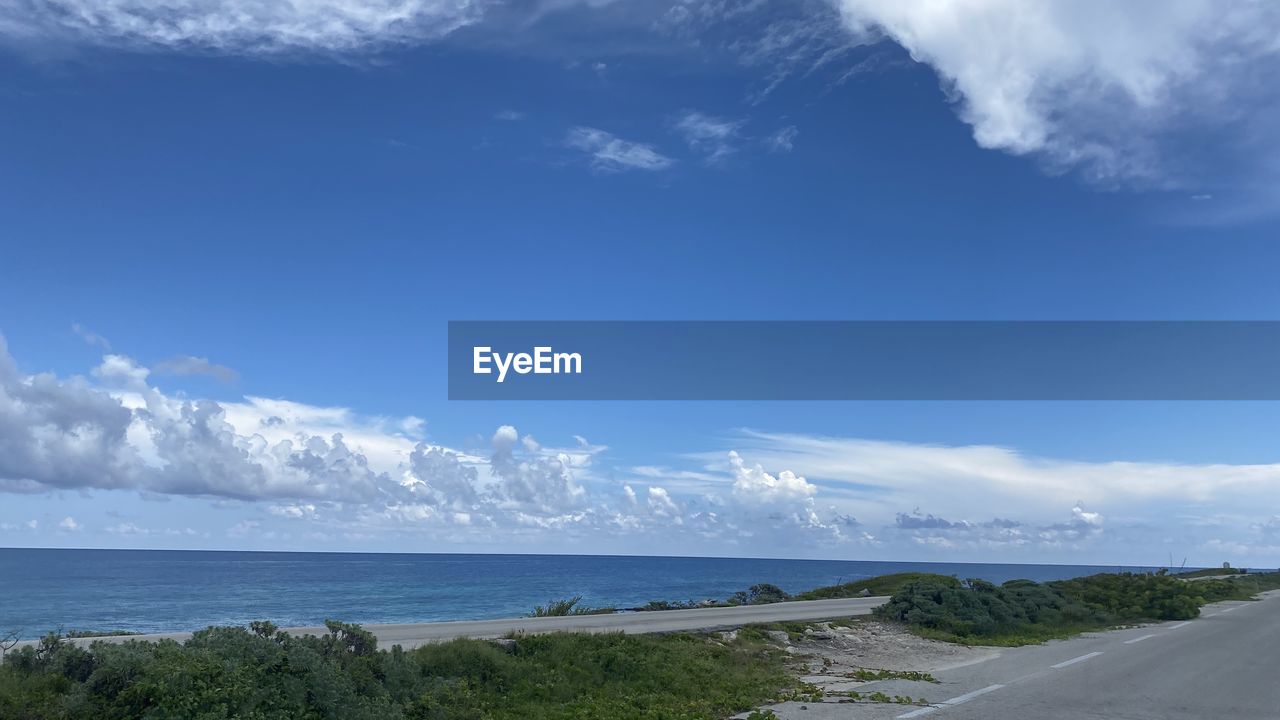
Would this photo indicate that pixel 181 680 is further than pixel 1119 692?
No

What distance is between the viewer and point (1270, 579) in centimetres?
8206

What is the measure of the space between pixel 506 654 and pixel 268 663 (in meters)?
5.47

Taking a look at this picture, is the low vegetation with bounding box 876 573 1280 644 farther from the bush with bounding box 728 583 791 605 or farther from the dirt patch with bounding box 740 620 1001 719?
the bush with bounding box 728 583 791 605

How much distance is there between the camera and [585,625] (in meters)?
23.8

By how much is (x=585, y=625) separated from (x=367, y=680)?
13.1 meters

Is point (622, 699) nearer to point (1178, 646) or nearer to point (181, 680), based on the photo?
point (181, 680)

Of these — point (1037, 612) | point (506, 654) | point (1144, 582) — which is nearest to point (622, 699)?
point (506, 654)

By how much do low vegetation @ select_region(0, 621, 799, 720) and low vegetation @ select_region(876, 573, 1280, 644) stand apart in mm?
10992

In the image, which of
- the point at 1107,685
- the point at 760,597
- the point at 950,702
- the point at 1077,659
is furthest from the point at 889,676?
the point at 760,597

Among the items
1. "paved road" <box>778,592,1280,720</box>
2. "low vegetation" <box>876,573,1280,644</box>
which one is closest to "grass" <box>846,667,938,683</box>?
"paved road" <box>778,592,1280,720</box>

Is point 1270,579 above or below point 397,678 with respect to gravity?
below

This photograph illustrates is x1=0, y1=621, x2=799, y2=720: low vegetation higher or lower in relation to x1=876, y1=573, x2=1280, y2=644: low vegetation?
higher

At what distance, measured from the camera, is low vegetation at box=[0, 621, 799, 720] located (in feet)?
30.0

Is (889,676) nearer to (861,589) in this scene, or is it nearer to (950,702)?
(950,702)
